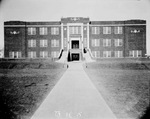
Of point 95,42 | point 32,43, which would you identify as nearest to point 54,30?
point 32,43

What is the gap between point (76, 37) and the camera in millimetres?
29266

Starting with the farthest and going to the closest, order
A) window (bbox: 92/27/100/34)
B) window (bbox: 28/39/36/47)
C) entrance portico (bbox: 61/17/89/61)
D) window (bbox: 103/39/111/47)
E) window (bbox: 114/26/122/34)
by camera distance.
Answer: window (bbox: 28/39/36/47) → window (bbox: 103/39/111/47) → window (bbox: 92/27/100/34) → window (bbox: 114/26/122/34) → entrance portico (bbox: 61/17/89/61)

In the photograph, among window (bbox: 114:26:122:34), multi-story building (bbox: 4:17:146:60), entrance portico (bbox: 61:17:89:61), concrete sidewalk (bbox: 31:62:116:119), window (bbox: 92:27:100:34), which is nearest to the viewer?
concrete sidewalk (bbox: 31:62:116:119)

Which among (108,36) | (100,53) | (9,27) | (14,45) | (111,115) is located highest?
(9,27)

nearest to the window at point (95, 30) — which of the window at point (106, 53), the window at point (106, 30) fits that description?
the window at point (106, 30)

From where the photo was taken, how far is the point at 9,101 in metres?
6.14

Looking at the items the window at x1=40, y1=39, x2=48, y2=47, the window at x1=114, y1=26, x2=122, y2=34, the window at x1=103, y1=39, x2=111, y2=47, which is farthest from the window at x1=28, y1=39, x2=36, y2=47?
the window at x1=114, y1=26, x2=122, y2=34

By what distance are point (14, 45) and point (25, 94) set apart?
26.5m

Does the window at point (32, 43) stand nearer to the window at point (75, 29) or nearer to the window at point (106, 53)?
the window at point (75, 29)

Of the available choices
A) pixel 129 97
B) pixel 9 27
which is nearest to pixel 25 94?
pixel 129 97

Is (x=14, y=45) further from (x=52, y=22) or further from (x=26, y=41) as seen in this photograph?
(x=52, y=22)

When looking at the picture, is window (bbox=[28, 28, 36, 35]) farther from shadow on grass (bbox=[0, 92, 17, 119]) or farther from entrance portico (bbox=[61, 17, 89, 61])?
shadow on grass (bbox=[0, 92, 17, 119])

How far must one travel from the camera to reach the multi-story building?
29422 mm

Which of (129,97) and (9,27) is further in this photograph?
(9,27)
